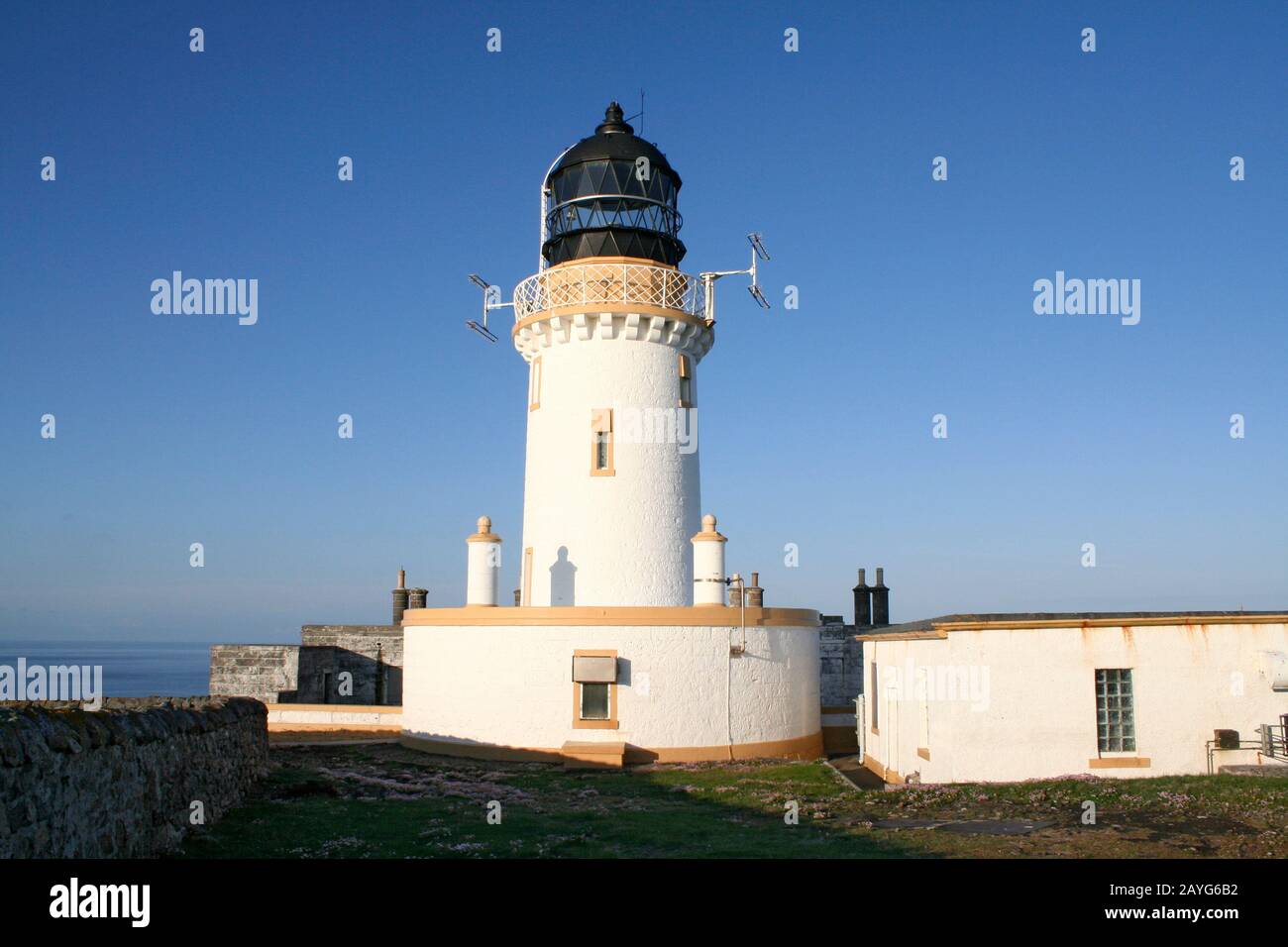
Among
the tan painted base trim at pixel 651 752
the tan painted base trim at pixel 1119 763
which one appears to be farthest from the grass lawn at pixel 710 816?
the tan painted base trim at pixel 651 752

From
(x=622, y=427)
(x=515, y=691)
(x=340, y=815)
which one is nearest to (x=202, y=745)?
(x=340, y=815)

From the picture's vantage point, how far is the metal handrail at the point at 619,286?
76.3 feet

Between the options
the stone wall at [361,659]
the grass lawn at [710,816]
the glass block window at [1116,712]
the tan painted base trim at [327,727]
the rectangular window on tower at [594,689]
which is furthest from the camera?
the stone wall at [361,659]

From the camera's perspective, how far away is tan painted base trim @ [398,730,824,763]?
786 inches

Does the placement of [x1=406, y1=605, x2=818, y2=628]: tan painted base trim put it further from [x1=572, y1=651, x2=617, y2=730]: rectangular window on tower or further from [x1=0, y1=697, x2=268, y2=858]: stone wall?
[x1=0, y1=697, x2=268, y2=858]: stone wall

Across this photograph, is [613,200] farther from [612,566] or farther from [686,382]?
[612,566]

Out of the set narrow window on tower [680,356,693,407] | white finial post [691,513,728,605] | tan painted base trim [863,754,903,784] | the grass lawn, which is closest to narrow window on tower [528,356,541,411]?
narrow window on tower [680,356,693,407]

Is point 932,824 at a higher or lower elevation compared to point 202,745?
lower

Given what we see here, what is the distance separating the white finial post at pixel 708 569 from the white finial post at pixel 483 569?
14.5 ft

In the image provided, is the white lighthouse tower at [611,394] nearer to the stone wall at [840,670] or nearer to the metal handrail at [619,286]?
the metal handrail at [619,286]

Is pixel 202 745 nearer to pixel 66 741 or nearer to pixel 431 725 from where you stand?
pixel 66 741

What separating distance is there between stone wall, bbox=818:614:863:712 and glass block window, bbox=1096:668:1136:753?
12.2 metres
